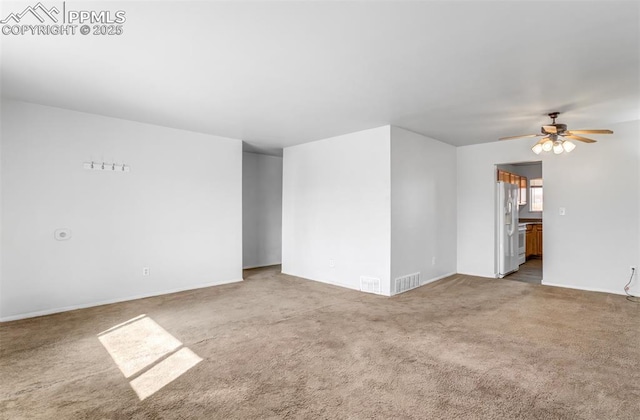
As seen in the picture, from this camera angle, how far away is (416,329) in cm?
340

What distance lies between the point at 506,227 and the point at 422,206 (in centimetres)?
206

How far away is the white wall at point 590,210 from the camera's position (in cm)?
469

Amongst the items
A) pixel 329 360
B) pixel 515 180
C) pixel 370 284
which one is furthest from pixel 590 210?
pixel 329 360

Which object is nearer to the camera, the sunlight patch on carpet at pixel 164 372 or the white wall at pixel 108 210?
the sunlight patch on carpet at pixel 164 372

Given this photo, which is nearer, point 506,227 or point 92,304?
point 92,304

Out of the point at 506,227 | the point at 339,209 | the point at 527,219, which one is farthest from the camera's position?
the point at 527,219

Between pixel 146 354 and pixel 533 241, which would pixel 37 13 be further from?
pixel 533 241

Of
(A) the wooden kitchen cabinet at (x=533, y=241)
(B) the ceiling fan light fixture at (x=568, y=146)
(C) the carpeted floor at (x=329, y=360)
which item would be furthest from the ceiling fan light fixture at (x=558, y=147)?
(A) the wooden kitchen cabinet at (x=533, y=241)

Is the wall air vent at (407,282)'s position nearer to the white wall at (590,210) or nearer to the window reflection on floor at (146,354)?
the white wall at (590,210)

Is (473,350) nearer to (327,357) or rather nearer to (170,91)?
(327,357)

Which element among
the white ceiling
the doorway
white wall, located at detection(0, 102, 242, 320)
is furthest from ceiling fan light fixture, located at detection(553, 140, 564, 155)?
white wall, located at detection(0, 102, 242, 320)

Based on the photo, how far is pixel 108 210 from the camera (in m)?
4.39

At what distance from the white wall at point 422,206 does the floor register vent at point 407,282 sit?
2.9 inches

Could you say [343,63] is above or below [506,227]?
above
